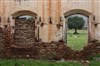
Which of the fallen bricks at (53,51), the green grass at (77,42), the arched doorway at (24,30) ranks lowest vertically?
the green grass at (77,42)

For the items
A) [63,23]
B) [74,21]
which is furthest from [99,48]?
[74,21]

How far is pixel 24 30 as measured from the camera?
16.3 m

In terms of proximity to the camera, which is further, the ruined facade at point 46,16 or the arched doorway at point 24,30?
the arched doorway at point 24,30

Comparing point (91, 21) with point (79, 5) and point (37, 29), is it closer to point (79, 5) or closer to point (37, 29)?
point (79, 5)

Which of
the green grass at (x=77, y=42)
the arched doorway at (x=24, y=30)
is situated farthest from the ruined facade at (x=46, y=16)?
the green grass at (x=77, y=42)

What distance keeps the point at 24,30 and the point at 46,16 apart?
1.21 m

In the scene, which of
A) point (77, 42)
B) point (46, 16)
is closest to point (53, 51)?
point (46, 16)

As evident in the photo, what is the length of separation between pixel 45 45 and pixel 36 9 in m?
1.63

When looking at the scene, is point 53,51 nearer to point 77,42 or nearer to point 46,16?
point 46,16

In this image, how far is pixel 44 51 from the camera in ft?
52.0

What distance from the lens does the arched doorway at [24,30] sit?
635 inches

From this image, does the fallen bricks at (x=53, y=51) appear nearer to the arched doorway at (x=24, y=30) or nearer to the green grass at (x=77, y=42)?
the arched doorway at (x=24, y=30)

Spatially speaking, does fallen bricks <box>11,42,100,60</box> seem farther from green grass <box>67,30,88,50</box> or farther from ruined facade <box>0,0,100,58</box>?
green grass <box>67,30,88,50</box>

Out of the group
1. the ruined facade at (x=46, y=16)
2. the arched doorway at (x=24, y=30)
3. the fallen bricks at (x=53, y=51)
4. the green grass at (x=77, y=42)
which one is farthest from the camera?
the green grass at (x=77, y=42)
